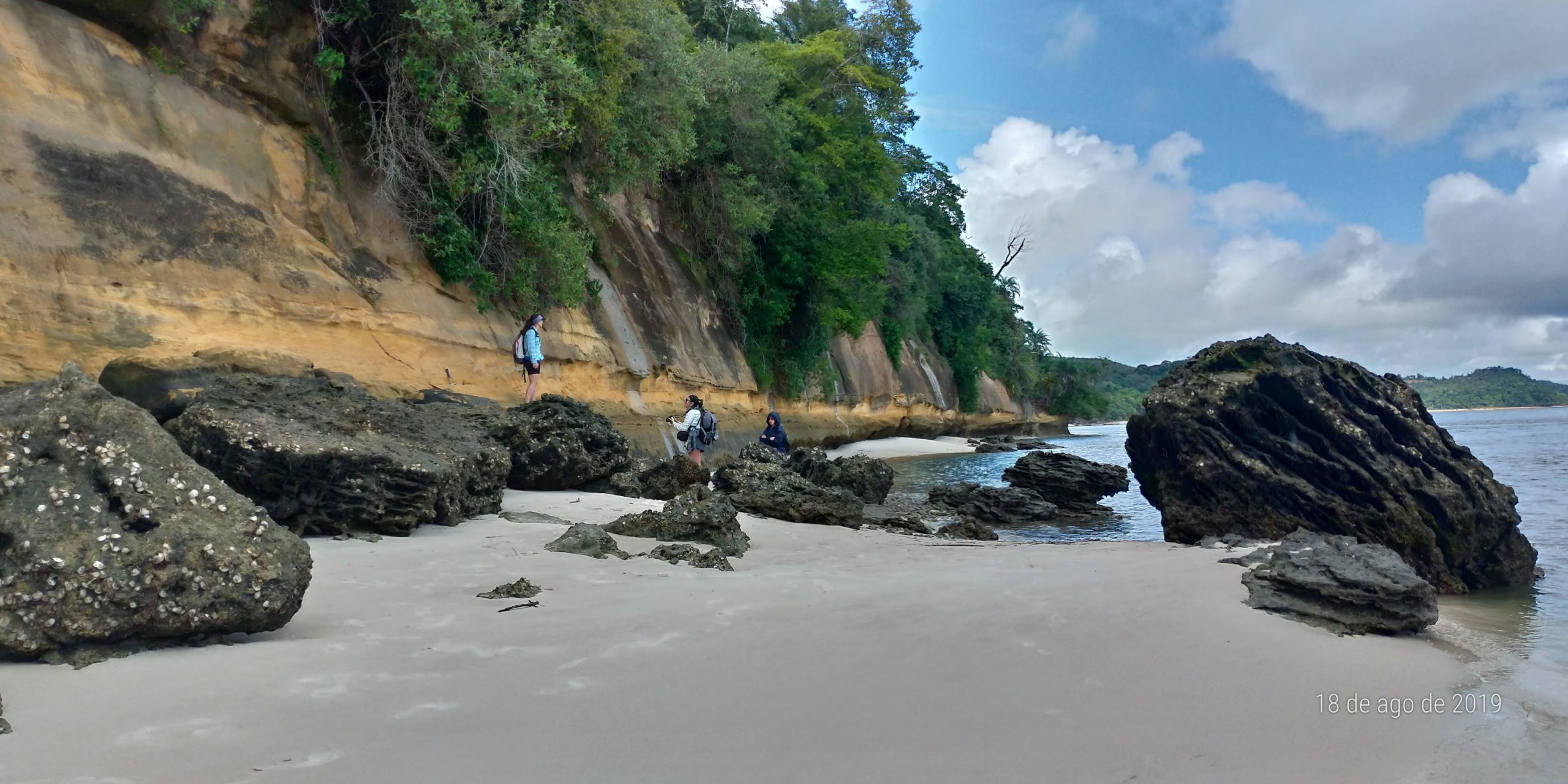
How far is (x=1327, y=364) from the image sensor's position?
29.3 feet

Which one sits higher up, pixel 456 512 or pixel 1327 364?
pixel 1327 364

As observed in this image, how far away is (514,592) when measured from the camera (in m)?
4.37

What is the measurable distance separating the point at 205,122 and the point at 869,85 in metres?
20.4

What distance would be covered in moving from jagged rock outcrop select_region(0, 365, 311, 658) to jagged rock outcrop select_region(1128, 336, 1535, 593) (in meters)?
8.26

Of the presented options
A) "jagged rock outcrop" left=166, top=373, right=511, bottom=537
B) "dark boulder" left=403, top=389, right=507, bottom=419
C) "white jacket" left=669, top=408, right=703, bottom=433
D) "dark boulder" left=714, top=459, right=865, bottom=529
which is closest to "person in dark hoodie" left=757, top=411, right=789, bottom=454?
"white jacket" left=669, top=408, right=703, bottom=433

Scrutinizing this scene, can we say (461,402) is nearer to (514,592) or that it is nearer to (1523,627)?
(514,592)

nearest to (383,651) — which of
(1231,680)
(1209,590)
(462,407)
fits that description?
(1231,680)

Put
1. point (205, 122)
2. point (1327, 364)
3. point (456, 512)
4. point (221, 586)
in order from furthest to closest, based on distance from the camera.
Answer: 1. point (205, 122)
2. point (1327, 364)
3. point (456, 512)
4. point (221, 586)

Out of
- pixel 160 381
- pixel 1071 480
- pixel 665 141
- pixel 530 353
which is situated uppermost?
pixel 665 141

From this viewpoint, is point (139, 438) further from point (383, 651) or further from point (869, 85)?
point (869, 85)

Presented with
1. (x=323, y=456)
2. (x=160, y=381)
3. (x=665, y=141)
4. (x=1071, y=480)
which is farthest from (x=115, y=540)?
(x=665, y=141)

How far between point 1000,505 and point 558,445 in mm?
6618

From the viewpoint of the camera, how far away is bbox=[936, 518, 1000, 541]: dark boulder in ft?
30.8

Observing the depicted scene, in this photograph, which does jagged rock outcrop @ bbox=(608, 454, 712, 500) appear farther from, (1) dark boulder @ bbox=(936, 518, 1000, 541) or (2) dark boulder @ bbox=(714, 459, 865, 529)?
(1) dark boulder @ bbox=(936, 518, 1000, 541)
